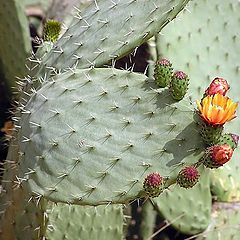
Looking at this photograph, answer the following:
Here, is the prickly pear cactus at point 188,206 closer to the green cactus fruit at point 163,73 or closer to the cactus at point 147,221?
the cactus at point 147,221

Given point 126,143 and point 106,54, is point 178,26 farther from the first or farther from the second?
point 126,143

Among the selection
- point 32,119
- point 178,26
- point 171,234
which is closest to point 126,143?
point 32,119

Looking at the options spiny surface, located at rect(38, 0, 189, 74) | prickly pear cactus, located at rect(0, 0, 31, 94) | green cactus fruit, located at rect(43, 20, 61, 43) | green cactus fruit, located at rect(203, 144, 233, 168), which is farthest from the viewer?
prickly pear cactus, located at rect(0, 0, 31, 94)

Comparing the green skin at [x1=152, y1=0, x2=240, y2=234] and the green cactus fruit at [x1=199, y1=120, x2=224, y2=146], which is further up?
the green cactus fruit at [x1=199, y1=120, x2=224, y2=146]

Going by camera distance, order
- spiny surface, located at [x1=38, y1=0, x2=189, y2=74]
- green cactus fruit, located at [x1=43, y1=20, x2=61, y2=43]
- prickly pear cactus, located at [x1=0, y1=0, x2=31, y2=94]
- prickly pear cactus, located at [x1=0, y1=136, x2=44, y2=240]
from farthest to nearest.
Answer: prickly pear cactus, located at [x1=0, y1=0, x2=31, y2=94] < green cactus fruit, located at [x1=43, y1=20, x2=61, y2=43] < prickly pear cactus, located at [x1=0, y1=136, x2=44, y2=240] < spiny surface, located at [x1=38, y1=0, x2=189, y2=74]

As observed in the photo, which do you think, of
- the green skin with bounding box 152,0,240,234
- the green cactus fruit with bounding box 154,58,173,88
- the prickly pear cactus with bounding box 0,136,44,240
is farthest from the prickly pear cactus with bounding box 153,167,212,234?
the green cactus fruit with bounding box 154,58,173,88

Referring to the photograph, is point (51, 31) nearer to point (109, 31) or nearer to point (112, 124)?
point (109, 31)

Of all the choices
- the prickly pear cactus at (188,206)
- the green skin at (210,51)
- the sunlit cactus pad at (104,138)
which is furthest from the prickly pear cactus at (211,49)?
the sunlit cactus pad at (104,138)

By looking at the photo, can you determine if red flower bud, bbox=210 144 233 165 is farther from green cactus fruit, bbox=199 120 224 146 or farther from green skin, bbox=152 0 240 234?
green skin, bbox=152 0 240 234
